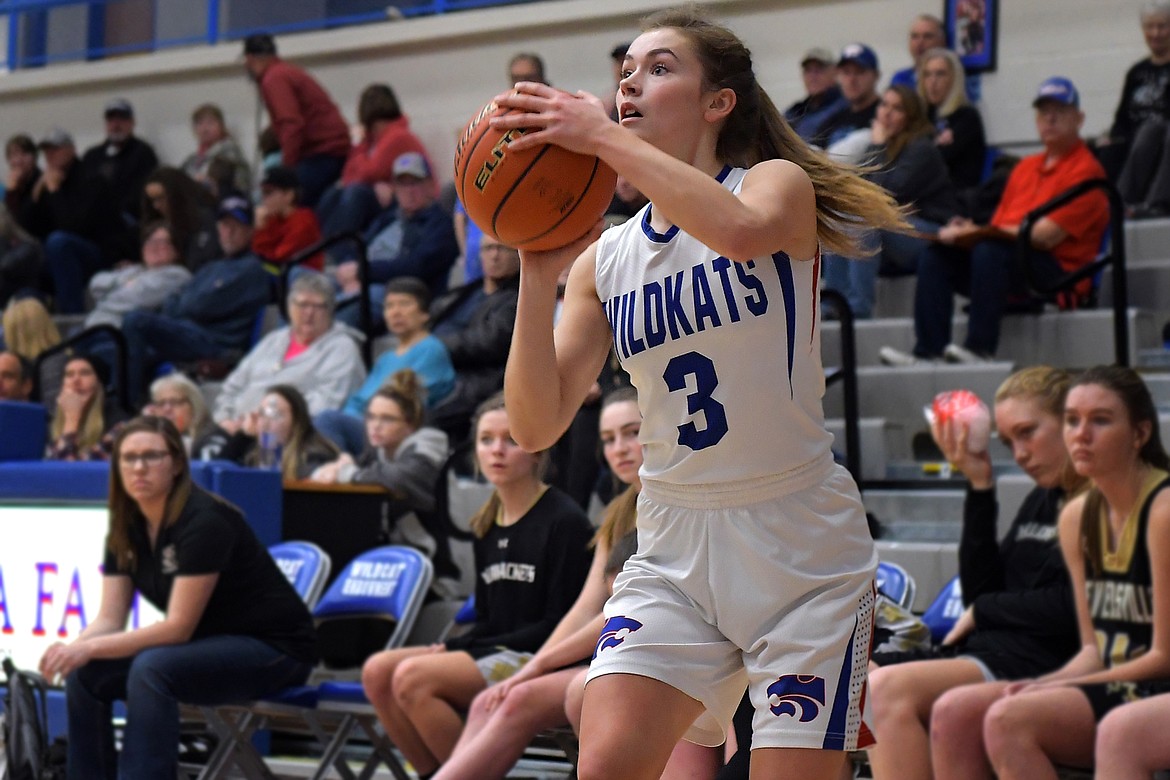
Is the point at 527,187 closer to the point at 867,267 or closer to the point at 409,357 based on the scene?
the point at 867,267

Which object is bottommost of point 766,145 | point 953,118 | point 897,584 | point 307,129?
point 897,584

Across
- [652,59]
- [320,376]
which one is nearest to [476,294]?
[320,376]

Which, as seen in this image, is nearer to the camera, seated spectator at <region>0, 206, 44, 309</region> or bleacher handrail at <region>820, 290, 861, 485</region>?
bleacher handrail at <region>820, 290, 861, 485</region>

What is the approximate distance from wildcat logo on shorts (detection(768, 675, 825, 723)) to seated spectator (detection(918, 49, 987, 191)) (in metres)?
6.49

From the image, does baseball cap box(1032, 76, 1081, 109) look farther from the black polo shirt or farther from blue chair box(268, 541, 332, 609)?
the black polo shirt

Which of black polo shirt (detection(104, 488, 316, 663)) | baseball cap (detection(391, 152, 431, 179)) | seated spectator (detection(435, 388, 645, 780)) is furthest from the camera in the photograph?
baseball cap (detection(391, 152, 431, 179))

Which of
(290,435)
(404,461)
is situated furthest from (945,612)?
(290,435)

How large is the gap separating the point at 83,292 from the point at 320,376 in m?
4.50

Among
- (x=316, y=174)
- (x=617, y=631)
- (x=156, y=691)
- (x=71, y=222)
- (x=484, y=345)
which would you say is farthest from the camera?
(x=71, y=222)

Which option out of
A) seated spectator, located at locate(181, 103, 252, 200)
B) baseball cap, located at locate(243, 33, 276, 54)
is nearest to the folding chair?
seated spectator, located at locate(181, 103, 252, 200)

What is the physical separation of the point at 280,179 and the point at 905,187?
4826mm

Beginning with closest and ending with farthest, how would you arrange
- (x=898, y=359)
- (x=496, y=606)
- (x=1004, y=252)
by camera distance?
(x=496, y=606), (x=1004, y=252), (x=898, y=359)

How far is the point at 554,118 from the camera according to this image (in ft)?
8.61

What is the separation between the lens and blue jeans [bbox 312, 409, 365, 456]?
8.12 metres
